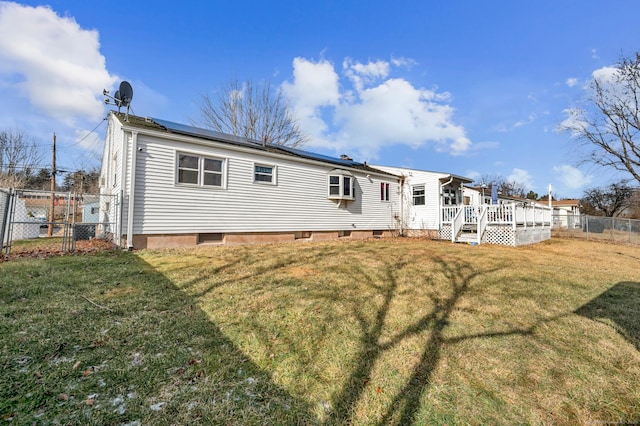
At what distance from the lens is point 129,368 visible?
2.20m

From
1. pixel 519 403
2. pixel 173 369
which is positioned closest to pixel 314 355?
pixel 173 369

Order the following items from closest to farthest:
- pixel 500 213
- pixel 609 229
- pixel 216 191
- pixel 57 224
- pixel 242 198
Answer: pixel 57 224 → pixel 216 191 → pixel 242 198 → pixel 500 213 → pixel 609 229

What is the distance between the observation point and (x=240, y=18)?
41.5ft

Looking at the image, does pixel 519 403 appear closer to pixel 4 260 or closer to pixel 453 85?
pixel 4 260

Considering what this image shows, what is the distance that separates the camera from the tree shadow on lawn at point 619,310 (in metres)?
3.20

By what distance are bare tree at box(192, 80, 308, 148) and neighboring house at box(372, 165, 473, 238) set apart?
34.2ft

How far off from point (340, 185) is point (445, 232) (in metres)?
5.90

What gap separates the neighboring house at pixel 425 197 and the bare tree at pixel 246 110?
10.4 m

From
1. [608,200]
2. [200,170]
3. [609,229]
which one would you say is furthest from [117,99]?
[608,200]

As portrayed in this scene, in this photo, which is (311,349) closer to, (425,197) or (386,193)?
(386,193)

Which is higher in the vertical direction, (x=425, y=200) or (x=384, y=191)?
(x=384, y=191)

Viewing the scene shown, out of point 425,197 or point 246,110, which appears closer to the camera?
point 425,197

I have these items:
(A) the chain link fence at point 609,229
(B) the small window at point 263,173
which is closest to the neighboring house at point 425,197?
(B) the small window at point 263,173

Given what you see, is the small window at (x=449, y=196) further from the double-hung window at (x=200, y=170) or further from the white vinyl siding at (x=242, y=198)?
the double-hung window at (x=200, y=170)
